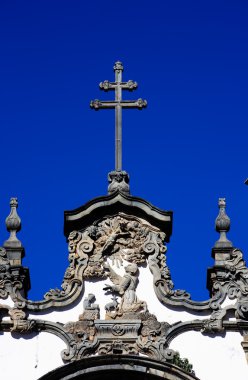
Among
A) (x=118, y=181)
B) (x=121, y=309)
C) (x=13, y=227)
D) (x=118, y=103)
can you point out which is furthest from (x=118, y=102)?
(x=121, y=309)

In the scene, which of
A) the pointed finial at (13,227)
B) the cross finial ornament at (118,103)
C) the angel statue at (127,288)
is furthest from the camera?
the cross finial ornament at (118,103)

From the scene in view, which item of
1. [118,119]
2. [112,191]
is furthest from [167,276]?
[118,119]

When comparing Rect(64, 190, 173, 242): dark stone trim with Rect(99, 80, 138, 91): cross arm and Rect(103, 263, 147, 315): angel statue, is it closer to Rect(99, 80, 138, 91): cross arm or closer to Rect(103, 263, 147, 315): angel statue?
Rect(103, 263, 147, 315): angel statue

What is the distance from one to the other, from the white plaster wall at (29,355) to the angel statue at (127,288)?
115 centimetres

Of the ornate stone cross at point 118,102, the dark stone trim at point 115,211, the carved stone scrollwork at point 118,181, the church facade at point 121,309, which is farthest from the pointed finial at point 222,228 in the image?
the ornate stone cross at point 118,102

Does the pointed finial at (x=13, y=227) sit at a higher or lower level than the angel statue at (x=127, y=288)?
higher

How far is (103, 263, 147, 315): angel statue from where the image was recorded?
63.3 feet

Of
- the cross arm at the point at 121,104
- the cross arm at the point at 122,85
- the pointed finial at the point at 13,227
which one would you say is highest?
the cross arm at the point at 122,85

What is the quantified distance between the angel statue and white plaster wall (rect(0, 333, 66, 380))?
1154 mm

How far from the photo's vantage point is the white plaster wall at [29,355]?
18750mm

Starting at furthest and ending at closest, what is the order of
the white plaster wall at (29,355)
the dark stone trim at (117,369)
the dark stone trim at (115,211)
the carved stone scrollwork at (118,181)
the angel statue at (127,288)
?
the carved stone scrollwork at (118,181), the dark stone trim at (115,211), the angel statue at (127,288), the white plaster wall at (29,355), the dark stone trim at (117,369)

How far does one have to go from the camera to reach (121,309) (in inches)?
758

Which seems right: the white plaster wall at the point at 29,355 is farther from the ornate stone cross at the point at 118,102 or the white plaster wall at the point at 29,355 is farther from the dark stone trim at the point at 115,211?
the ornate stone cross at the point at 118,102

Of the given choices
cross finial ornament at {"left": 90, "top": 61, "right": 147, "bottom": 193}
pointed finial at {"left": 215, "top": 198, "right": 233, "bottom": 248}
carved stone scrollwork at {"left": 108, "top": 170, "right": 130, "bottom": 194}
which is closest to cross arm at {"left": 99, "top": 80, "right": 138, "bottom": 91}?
cross finial ornament at {"left": 90, "top": 61, "right": 147, "bottom": 193}
